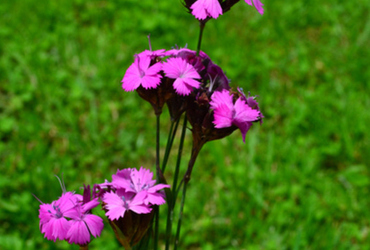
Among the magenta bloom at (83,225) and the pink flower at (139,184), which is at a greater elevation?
the pink flower at (139,184)

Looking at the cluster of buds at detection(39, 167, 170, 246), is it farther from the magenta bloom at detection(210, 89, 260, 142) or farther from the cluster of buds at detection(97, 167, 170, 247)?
the magenta bloom at detection(210, 89, 260, 142)

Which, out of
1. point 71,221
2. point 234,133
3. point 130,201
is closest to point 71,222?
point 71,221

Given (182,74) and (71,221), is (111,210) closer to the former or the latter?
(71,221)

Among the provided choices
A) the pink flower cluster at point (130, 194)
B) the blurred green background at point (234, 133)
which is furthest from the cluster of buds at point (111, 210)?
the blurred green background at point (234, 133)

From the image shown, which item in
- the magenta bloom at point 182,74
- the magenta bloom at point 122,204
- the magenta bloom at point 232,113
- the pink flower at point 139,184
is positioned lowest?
the magenta bloom at point 122,204

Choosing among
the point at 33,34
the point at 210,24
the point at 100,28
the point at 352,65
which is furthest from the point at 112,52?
the point at 352,65

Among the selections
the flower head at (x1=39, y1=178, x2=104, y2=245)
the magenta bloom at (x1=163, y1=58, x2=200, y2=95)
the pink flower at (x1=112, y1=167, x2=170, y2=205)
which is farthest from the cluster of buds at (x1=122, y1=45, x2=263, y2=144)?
the flower head at (x1=39, y1=178, x2=104, y2=245)

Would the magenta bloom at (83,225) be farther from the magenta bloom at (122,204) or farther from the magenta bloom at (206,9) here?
the magenta bloom at (206,9)
